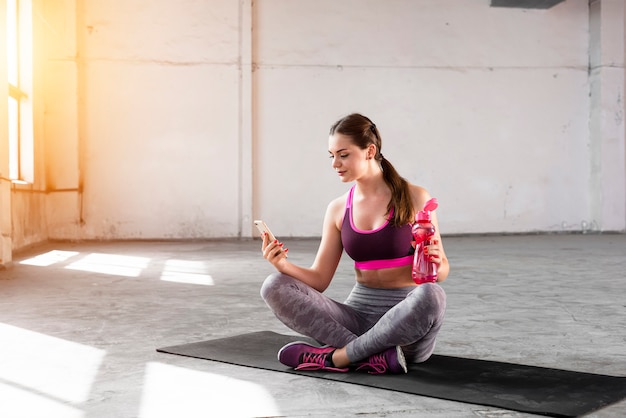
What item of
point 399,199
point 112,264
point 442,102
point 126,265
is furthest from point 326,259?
point 442,102

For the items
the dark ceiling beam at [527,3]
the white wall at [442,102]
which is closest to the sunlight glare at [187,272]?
the white wall at [442,102]

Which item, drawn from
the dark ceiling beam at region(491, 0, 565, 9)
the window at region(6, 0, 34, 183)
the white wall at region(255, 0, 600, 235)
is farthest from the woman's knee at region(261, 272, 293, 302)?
the dark ceiling beam at region(491, 0, 565, 9)

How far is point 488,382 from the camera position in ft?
10.6

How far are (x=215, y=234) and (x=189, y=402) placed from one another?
10.6 meters

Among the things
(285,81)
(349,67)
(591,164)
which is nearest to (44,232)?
(285,81)

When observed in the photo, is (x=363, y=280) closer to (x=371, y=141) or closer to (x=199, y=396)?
(x=371, y=141)

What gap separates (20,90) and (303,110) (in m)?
4.65

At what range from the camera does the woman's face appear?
11.2ft

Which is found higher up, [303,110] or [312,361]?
[303,110]

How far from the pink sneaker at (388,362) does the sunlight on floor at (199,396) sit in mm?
506

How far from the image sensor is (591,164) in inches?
571

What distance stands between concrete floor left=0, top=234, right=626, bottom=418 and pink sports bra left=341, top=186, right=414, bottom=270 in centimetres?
58

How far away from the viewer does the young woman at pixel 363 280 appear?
3355 millimetres

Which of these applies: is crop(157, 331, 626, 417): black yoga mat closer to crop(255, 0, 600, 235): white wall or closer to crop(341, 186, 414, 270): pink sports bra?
crop(341, 186, 414, 270): pink sports bra
